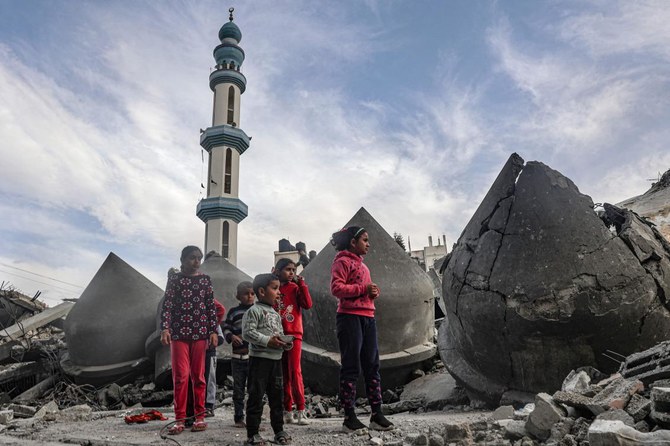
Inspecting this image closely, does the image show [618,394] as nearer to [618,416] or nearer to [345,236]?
[618,416]

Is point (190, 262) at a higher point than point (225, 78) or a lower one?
lower

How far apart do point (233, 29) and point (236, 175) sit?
1193 cm

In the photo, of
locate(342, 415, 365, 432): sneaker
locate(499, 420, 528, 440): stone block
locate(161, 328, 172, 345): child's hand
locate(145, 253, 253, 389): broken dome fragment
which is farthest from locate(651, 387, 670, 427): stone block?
locate(145, 253, 253, 389): broken dome fragment

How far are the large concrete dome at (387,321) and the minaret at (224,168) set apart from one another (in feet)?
78.6

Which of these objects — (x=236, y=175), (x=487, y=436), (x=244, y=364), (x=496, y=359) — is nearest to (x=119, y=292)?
(x=244, y=364)

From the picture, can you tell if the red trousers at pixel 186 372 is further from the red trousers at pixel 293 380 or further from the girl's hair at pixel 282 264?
the girl's hair at pixel 282 264

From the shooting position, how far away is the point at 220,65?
34.0m

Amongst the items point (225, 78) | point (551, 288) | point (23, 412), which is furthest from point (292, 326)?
point (225, 78)

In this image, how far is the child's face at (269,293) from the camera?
131 inches

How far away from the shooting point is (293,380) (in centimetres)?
393

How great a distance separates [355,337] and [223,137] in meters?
29.0

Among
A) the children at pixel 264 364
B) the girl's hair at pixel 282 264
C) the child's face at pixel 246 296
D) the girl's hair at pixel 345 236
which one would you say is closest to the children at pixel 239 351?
the child's face at pixel 246 296

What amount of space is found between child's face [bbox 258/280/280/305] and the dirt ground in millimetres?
905

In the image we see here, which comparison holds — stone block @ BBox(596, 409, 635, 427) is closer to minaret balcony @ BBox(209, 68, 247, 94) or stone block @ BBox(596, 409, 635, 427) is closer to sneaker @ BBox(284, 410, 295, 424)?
sneaker @ BBox(284, 410, 295, 424)
